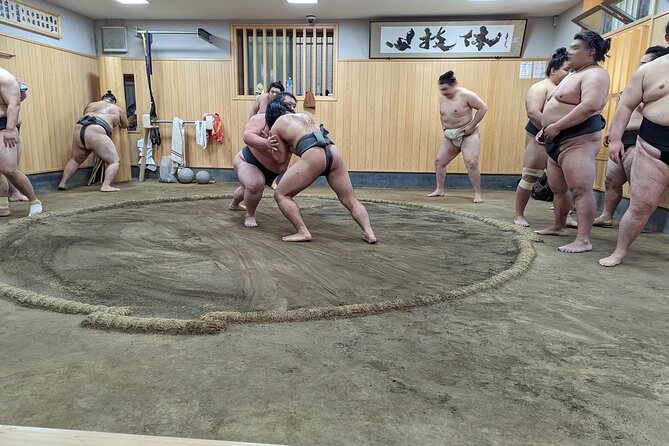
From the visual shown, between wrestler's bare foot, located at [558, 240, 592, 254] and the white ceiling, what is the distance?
351 cm

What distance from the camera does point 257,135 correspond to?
3.15m

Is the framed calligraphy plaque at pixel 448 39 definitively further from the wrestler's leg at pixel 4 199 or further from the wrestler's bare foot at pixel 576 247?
the wrestler's leg at pixel 4 199

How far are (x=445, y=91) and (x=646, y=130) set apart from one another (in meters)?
2.65

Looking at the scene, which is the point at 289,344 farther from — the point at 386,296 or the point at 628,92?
the point at 628,92

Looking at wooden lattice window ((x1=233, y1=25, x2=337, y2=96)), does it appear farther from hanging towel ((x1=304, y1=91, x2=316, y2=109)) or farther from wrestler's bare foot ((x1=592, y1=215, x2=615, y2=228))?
wrestler's bare foot ((x1=592, y1=215, x2=615, y2=228))

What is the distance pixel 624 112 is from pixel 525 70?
12.5 feet

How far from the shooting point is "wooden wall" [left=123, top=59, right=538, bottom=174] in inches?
228

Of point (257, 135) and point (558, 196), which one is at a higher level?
point (257, 135)

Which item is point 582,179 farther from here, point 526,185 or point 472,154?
point 472,154

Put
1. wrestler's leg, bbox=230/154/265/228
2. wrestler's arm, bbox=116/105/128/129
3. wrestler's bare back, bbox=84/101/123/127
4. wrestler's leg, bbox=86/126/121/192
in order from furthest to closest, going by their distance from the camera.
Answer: wrestler's arm, bbox=116/105/128/129, wrestler's bare back, bbox=84/101/123/127, wrestler's leg, bbox=86/126/121/192, wrestler's leg, bbox=230/154/265/228

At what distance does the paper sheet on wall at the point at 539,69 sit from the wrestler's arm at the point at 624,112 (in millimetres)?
3780

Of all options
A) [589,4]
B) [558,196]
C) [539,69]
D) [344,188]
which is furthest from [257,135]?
[539,69]

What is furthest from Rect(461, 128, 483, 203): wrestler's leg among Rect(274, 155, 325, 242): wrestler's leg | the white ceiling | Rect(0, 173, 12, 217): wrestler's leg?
Rect(0, 173, 12, 217): wrestler's leg

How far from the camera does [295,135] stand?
2.76 m
